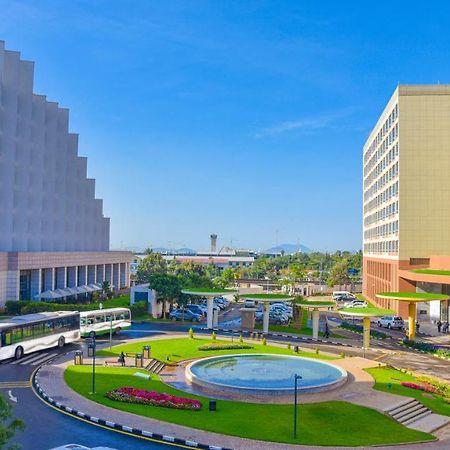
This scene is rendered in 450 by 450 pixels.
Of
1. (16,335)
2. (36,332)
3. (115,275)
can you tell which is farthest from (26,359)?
(115,275)

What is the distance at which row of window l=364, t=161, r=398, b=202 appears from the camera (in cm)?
8200

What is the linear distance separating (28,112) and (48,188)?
525 inches

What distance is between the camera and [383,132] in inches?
3656

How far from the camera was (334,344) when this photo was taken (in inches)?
2149

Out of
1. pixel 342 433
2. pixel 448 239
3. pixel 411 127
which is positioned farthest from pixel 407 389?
pixel 411 127

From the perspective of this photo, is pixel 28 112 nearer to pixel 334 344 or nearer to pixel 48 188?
pixel 48 188

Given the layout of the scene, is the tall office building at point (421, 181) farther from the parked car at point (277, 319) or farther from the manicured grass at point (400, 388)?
the manicured grass at point (400, 388)

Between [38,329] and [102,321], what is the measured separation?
10.0 metres

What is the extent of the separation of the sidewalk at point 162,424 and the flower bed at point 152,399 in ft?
5.04

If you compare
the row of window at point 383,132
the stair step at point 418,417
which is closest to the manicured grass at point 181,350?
the stair step at point 418,417

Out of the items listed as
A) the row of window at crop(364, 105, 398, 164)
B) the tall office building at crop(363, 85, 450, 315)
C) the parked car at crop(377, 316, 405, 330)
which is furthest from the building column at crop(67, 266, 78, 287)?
the row of window at crop(364, 105, 398, 164)

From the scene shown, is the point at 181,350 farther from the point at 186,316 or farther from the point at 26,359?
the point at 186,316

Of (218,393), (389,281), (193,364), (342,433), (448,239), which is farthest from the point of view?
(389,281)

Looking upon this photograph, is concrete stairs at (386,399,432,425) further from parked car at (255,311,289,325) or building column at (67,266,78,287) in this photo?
building column at (67,266,78,287)
